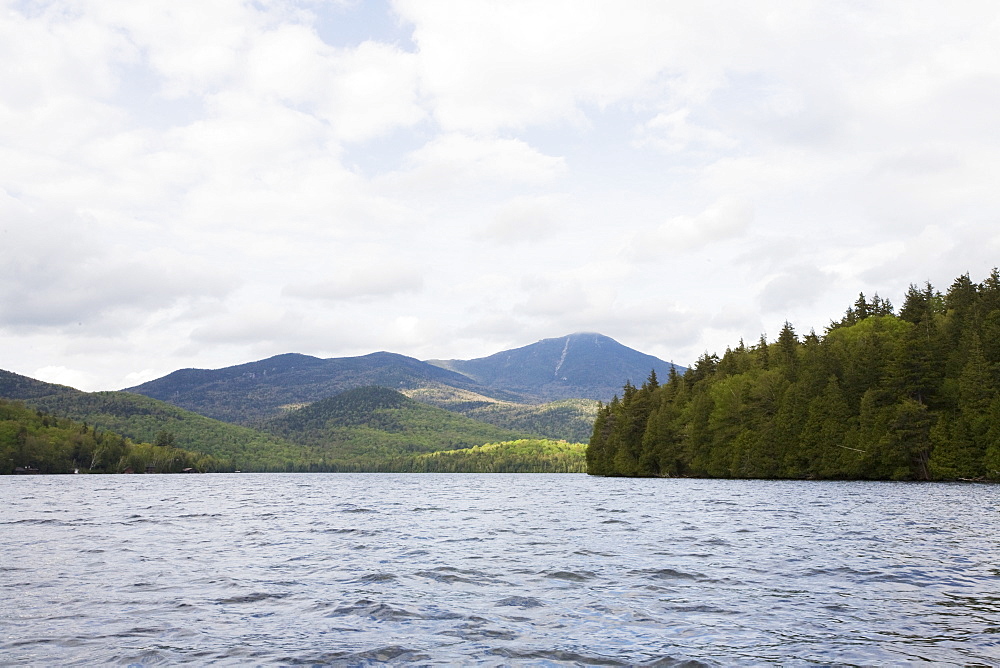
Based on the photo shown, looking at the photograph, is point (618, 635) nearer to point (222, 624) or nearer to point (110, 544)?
point (222, 624)

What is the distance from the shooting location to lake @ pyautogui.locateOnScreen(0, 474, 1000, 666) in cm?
1561

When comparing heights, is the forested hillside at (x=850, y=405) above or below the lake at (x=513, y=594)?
above

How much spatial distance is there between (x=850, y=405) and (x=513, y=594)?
11176 cm

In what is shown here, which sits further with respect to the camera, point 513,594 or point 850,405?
point 850,405

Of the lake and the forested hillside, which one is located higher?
the forested hillside

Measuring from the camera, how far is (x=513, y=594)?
22.4 metres

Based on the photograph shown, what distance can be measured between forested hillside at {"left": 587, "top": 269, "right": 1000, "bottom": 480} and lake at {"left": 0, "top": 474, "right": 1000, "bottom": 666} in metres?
63.4

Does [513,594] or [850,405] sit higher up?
[850,405]

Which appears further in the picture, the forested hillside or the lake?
the forested hillside

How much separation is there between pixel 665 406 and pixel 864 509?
10389 centimetres

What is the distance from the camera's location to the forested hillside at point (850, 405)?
98750 mm

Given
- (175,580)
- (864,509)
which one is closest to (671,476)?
(864,509)

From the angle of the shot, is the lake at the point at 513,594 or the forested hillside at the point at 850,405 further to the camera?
the forested hillside at the point at 850,405

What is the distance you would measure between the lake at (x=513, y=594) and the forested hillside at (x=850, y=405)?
208 feet
